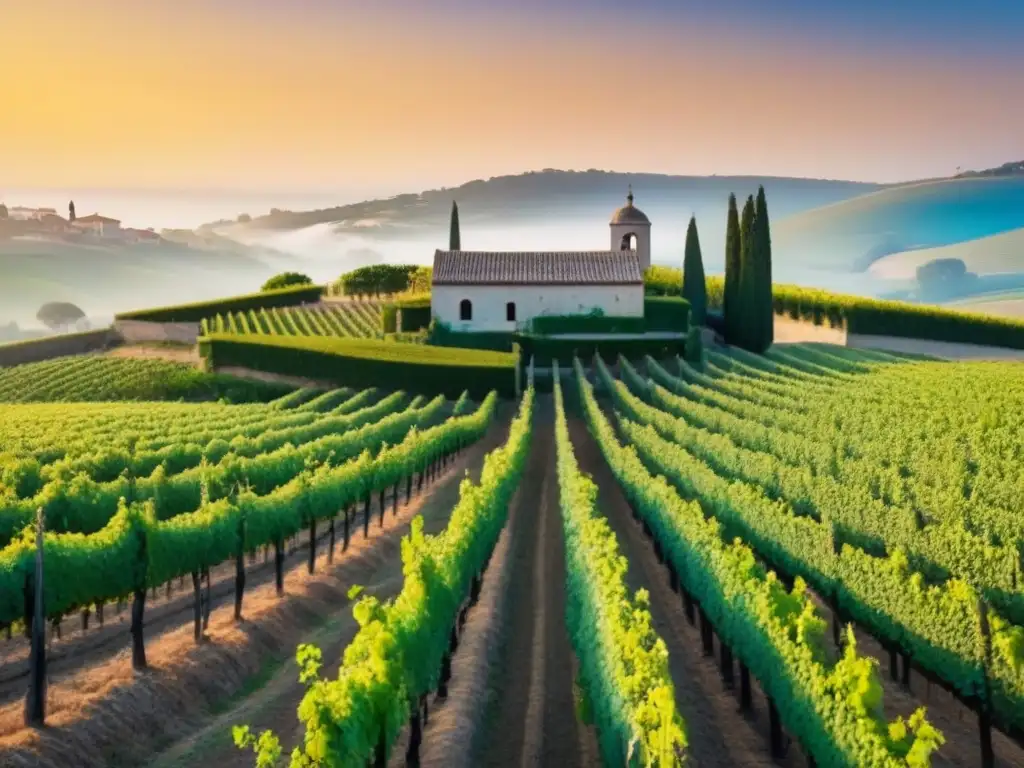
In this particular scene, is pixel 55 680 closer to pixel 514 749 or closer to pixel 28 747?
pixel 28 747

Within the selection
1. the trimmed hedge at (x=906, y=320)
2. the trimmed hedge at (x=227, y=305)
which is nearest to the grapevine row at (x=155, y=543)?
the trimmed hedge at (x=906, y=320)

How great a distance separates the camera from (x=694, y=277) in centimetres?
6562

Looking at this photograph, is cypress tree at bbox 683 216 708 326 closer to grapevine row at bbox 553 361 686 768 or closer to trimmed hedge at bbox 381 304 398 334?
trimmed hedge at bbox 381 304 398 334

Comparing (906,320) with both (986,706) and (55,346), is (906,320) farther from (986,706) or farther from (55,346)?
(986,706)

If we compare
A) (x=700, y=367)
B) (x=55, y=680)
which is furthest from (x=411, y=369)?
(x=55, y=680)

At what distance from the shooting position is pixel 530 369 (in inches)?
2104

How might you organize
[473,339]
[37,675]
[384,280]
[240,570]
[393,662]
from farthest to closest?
[384,280] < [473,339] < [240,570] < [37,675] < [393,662]

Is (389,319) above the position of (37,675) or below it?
above

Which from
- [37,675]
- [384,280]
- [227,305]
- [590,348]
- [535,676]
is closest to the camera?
[37,675]

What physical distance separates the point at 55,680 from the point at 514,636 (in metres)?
7.25

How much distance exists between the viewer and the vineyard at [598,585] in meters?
12.1

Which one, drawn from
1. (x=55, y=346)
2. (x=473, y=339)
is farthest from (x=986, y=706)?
(x=55, y=346)

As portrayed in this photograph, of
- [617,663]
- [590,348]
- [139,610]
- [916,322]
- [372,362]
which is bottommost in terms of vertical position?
[139,610]

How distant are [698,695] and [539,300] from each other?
142 feet
